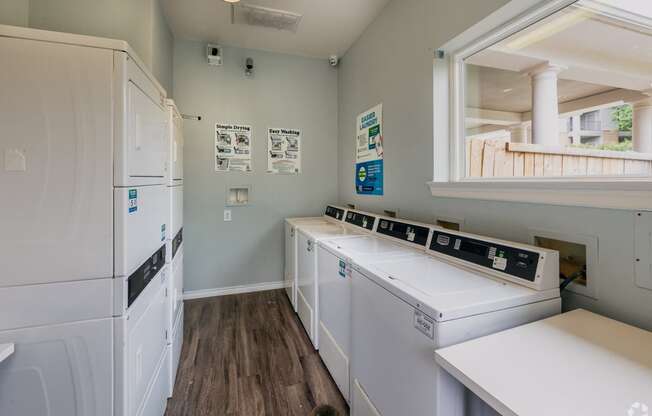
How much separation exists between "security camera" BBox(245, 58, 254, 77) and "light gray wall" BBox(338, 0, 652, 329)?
3.49 ft

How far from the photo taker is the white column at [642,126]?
43.7 inches

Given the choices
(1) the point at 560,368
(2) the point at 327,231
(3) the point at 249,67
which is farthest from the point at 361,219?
(3) the point at 249,67

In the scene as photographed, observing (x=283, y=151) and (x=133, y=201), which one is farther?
(x=283, y=151)

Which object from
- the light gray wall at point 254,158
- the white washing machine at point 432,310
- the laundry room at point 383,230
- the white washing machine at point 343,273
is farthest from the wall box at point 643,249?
the light gray wall at point 254,158

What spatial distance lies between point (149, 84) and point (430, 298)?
1.49 metres

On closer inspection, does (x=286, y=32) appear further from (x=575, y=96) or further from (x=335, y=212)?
(x=575, y=96)

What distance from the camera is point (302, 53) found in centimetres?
341

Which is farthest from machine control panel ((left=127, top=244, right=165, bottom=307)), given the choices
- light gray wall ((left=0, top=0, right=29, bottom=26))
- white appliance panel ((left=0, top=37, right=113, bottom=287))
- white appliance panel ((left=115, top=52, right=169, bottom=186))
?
light gray wall ((left=0, top=0, right=29, bottom=26))

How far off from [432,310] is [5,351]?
133 centimetres

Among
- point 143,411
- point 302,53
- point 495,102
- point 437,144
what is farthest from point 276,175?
point 143,411

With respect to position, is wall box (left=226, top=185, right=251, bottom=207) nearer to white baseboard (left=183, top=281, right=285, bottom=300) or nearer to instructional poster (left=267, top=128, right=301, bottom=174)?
instructional poster (left=267, top=128, right=301, bottom=174)

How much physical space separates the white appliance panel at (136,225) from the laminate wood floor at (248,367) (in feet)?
3.29

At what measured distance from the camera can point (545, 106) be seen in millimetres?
1504

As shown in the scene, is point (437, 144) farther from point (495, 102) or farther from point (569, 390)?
point (569, 390)
